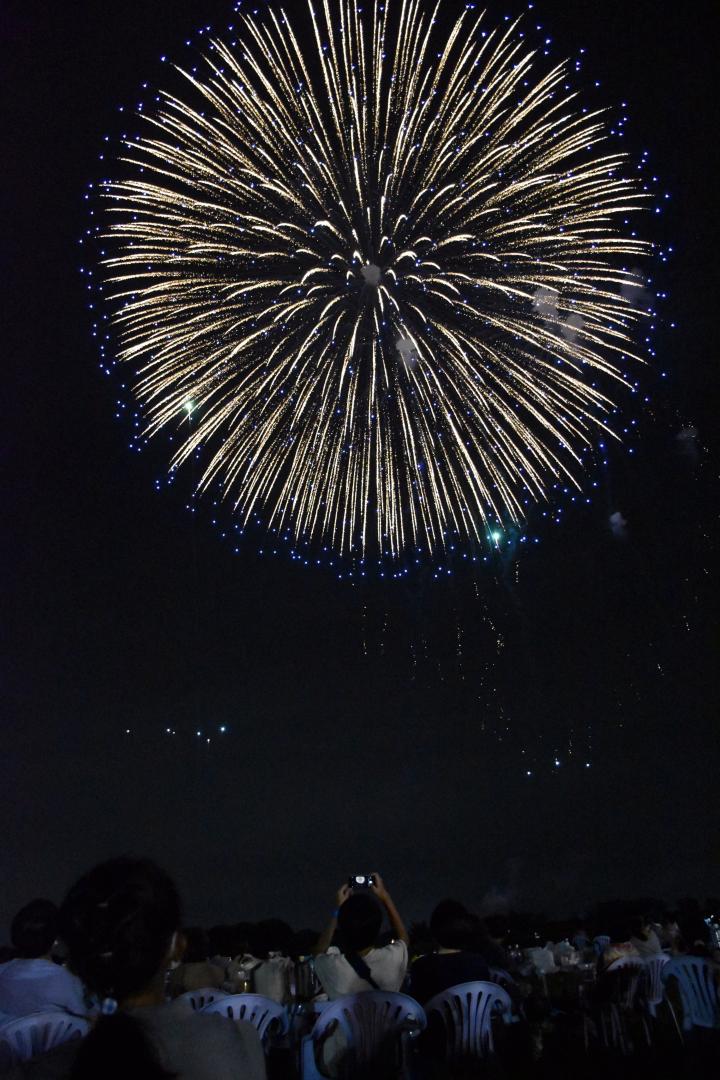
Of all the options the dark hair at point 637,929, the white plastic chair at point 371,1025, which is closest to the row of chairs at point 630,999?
the dark hair at point 637,929

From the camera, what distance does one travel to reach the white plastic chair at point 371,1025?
4996mm

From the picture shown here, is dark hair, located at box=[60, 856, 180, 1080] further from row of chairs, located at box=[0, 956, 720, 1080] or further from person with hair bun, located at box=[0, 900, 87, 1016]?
person with hair bun, located at box=[0, 900, 87, 1016]

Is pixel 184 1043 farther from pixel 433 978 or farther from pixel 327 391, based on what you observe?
pixel 327 391

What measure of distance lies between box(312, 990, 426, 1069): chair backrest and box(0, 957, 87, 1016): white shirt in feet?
5.01

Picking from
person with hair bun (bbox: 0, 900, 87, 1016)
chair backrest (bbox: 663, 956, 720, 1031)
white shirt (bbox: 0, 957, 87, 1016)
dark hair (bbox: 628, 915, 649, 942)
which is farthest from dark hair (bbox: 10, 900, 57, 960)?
dark hair (bbox: 628, 915, 649, 942)

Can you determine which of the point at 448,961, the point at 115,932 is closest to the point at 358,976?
the point at 448,961

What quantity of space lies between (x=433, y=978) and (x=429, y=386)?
1138cm

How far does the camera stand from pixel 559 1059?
786 cm

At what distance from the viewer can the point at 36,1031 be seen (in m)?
4.52

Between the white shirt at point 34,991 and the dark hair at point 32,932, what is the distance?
27cm

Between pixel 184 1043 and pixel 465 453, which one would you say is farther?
pixel 465 453

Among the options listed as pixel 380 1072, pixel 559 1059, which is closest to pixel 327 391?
pixel 559 1059

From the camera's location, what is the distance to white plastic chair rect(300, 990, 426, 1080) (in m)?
5.00

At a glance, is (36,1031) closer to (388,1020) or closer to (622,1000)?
(388,1020)
